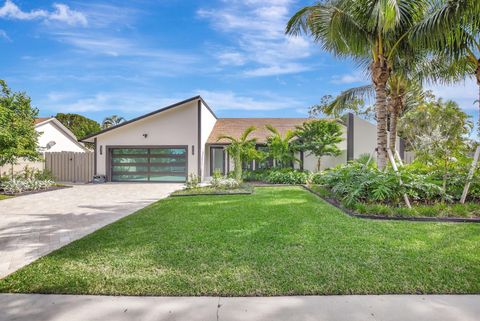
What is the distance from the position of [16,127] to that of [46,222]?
851 centimetres

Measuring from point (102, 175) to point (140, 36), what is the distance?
8.97 metres

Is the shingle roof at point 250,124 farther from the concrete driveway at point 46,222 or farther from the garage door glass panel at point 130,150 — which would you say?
the concrete driveway at point 46,222

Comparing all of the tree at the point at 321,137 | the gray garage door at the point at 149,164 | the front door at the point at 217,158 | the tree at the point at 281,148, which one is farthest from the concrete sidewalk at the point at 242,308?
the front door at the point at 217,158

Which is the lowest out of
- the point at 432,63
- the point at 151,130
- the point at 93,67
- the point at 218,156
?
the point at 218,156

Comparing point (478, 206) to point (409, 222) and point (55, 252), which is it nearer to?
point (409, 222)

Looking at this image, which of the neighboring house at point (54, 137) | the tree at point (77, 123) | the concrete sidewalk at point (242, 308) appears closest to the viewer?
the concrete sidewalk at point (242, 308)

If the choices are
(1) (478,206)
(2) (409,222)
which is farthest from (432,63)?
(2) (409,222)

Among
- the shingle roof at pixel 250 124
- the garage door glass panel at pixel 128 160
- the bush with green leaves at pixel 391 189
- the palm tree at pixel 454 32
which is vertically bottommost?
the bush with green leaves at pixel 391 189

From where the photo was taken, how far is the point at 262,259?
374 centimetres

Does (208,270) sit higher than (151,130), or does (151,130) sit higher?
(151,130)

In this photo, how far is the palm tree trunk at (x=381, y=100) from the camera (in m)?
8.45

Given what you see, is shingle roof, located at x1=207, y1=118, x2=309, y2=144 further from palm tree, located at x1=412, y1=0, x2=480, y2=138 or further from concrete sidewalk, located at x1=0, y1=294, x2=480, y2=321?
concrete sidewalk, located at x1=0, y1=294, x2=480, y2=321

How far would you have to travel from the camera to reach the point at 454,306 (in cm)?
265

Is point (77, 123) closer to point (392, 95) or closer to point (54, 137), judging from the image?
point (54, 137)
